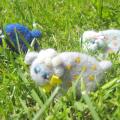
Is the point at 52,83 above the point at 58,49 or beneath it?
above

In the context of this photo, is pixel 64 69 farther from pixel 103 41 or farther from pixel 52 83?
pixel 103 41

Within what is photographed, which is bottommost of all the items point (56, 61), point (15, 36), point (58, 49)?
point (58, 49)

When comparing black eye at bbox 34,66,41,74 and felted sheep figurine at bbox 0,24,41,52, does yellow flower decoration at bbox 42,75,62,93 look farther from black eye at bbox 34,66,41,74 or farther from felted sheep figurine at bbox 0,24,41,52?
felted sheep figurine at bbox 0,24,41,52

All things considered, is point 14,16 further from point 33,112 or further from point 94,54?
point 33,112

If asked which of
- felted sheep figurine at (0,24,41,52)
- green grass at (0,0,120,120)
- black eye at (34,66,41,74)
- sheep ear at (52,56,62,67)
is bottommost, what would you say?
green grass at (0,0,120,120)

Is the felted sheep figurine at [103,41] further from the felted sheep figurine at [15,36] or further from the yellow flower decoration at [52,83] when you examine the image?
the yellow flower decoration at [52,83]

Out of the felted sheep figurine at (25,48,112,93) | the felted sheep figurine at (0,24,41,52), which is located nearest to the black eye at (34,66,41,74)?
the felted sheep figurine at (25,48,112,93)

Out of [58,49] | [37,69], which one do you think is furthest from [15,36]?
[37,69]
